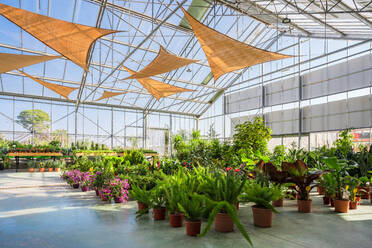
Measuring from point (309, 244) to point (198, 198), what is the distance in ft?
3.68

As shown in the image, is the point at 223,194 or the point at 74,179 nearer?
the point at 223,194

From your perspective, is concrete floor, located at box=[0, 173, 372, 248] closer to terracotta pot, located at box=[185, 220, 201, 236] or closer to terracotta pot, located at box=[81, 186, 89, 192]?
terracotta pot, located at box=[185, 220, 201, 236]

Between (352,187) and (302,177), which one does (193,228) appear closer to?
(302,177)

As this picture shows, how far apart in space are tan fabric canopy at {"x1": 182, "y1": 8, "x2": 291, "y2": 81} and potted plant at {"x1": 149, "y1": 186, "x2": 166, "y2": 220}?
3.99 meters

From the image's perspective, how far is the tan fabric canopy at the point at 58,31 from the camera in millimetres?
5246

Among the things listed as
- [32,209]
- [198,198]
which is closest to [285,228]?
[198,198]

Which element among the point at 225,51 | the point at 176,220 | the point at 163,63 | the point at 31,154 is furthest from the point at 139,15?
the point at 176,220

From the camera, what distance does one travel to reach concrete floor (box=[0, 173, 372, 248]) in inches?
96.5

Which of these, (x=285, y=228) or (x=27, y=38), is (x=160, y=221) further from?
(x=27, y=38)

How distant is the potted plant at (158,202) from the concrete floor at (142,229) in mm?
111

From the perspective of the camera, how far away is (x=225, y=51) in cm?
693


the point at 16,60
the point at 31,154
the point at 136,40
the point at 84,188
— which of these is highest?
the point at 136,40

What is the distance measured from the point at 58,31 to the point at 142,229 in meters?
5.00

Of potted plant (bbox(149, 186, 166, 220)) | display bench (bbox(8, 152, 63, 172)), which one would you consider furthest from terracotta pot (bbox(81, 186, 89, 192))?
display bench (bbox(8, 152, 63, 172))
